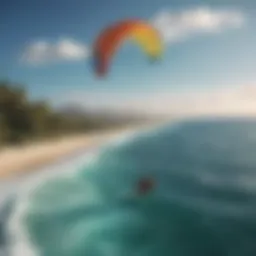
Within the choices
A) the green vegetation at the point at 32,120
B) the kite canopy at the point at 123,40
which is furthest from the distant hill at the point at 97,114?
the kite canopy at the point at 123,40

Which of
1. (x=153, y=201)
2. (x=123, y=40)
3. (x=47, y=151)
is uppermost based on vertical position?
(x=123, y=40)

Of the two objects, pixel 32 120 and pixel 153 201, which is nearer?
pixel 153 201

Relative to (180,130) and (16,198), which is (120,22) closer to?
(180,130)

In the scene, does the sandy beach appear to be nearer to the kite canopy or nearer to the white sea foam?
the white sea foam

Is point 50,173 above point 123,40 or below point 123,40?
below

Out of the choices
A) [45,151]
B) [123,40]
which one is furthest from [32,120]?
[123,40]

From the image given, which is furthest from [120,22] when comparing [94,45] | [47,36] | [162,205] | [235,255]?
[235,255]

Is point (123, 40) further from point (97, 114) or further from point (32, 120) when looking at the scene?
Result: point (32, 120)
